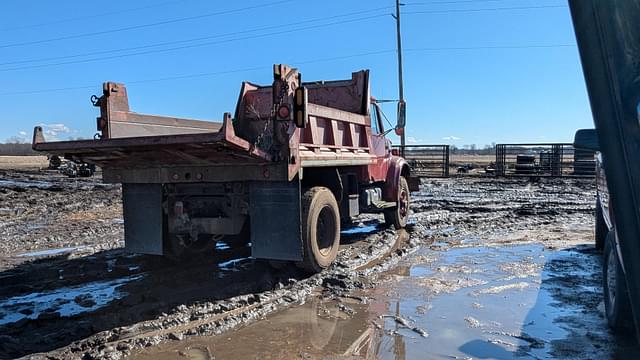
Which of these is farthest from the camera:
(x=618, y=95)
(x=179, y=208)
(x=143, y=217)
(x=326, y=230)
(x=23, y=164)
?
(x=23, y=164)

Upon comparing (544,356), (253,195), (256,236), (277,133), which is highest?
(277,133)

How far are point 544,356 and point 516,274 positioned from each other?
285 centimetres

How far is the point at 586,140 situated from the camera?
3.24m

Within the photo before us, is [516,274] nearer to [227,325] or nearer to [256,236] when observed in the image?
[256,236]

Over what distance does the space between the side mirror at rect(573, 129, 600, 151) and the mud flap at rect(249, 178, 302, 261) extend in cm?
362

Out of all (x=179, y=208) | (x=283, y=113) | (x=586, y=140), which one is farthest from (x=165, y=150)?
(x=586, y=140)

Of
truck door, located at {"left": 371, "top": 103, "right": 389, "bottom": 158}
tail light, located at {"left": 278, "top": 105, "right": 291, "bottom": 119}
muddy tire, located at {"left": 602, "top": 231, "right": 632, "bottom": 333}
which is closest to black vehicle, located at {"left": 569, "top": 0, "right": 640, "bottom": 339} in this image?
muddy tire, located at {"left": 602, "top": 231, "right": 632, "bottom": 333}

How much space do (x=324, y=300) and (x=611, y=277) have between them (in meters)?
2.96

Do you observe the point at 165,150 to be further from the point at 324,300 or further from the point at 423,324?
the point at 423,324

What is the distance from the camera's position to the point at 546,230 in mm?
10750

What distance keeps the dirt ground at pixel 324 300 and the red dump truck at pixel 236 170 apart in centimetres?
59

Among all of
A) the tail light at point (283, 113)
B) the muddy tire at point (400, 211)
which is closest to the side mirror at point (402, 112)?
the muddy tire at point (400, 211)

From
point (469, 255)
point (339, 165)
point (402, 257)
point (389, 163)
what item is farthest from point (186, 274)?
point (389, 163)

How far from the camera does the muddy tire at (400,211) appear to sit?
424 inches
